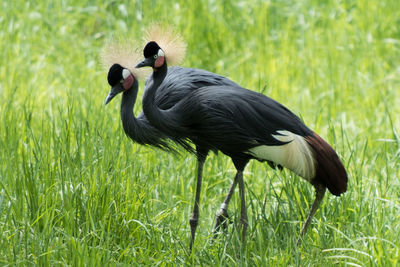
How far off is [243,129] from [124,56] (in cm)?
72

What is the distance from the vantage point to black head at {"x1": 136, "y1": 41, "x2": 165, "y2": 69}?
10.5 feet

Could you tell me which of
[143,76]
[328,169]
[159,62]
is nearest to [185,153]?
[143,76]

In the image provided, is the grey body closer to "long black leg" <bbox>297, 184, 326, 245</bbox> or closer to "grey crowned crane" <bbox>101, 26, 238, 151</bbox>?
"grey crowned crane" <bbox>101, 26, 238, 151</bbox>

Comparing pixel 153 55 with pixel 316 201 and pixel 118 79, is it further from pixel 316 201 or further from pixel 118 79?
pixel 316 201

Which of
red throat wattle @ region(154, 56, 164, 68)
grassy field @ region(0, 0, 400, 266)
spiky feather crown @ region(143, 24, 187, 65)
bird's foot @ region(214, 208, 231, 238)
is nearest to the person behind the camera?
grassy field @ region(0, 0, 400, 266)

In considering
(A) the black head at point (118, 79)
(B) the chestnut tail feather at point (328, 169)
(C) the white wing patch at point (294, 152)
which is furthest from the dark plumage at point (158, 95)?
(B) the chestnut tail feather at point (328, 169)

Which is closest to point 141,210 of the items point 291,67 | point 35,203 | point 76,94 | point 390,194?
point 35,203

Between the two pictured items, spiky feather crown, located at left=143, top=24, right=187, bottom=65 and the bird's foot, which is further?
the bird's foot

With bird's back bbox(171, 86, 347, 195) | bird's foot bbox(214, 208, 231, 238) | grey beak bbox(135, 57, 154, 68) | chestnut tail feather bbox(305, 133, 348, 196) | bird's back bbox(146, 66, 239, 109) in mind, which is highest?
grey beak bbox(135, 57, 154, 68)

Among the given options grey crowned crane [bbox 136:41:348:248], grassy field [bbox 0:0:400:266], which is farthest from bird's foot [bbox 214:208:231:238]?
grey crowned crane [bbox 136:41:348:248]

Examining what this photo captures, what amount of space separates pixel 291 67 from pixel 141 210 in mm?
2664

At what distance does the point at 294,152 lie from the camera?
3279mm

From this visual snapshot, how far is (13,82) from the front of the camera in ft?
16.5

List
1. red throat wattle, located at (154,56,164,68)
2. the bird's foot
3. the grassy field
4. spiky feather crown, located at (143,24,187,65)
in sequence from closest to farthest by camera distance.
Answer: the grassy field < red throat wattle, located at (154,56,164,68) < spiky feather crown, located at (143,24,187,65) < the bird's foot
